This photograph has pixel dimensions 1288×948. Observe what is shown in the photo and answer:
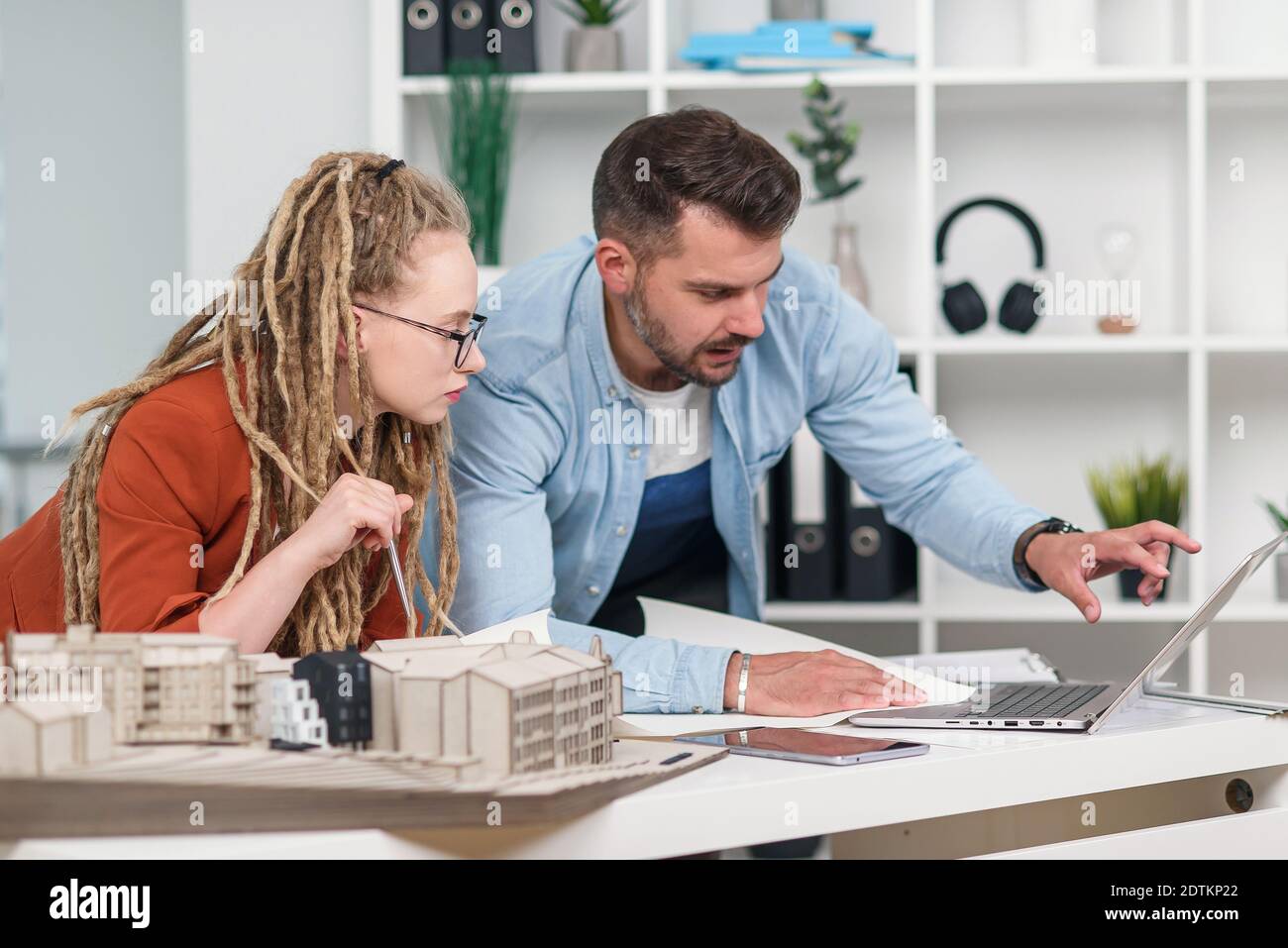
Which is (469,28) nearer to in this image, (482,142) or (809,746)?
(482,142)

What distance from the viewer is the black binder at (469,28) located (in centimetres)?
243

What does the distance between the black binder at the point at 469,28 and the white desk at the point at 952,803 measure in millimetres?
1777

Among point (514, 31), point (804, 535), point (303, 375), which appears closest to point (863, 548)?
point (804, 535)

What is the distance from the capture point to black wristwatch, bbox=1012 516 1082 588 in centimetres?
153

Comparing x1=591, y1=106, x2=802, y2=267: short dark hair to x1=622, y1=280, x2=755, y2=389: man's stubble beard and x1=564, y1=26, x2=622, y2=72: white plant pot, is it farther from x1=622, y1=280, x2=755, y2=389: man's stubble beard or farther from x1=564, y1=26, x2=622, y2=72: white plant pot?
x1=564, y1=26, x2=622, y2=72: white plant pot

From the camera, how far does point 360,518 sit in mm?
1034

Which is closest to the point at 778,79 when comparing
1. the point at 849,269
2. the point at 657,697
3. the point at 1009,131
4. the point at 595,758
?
the point at 849,269

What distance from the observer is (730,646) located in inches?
54.8

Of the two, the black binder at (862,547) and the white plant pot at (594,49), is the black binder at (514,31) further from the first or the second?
the black binder at (862,547)

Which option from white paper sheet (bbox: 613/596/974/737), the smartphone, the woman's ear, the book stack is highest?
the book stack

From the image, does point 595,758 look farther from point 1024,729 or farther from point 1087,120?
point 1087,120

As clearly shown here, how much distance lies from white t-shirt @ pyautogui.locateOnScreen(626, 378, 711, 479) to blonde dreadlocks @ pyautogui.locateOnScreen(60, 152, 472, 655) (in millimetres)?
479

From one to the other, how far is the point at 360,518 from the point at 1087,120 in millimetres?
2132

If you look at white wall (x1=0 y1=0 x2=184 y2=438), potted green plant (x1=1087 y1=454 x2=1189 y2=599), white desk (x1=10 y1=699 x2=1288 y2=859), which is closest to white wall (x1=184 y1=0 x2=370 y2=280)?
white wall (x1=0 y1=0 x2=184 y2=438)
